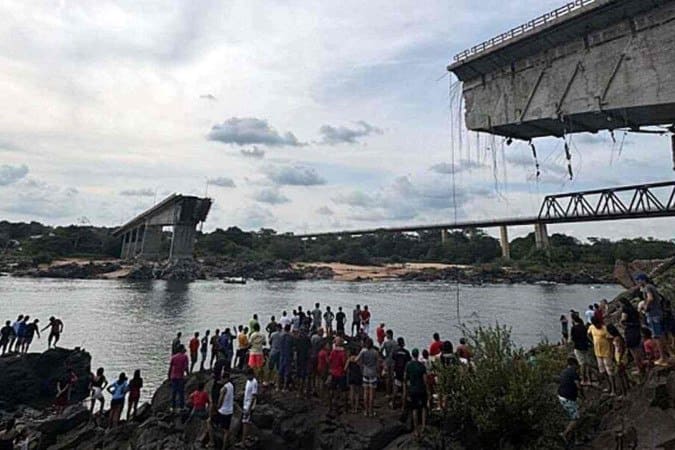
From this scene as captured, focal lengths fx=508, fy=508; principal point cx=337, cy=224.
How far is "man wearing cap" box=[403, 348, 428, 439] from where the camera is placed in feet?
36.5

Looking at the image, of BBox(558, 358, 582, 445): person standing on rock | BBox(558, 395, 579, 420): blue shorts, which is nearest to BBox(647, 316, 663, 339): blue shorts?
BBox(558, 358, 582, 445): person standing on rock

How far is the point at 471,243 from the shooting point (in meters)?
148

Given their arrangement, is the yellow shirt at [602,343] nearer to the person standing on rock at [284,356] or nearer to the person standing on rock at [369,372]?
the person standing on rock at [369,372]

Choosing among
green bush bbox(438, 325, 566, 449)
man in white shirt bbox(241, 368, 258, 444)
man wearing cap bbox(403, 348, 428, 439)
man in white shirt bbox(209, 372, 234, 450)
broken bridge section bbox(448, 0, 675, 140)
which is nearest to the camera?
green bush bbox(438, 325, 566, 449)

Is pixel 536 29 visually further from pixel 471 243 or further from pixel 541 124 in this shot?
pixel 471 243

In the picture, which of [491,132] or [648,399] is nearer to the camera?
[648,399]

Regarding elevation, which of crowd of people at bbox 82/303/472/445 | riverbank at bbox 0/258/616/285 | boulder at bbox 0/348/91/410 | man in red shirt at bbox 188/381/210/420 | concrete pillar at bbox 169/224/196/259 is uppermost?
concrete pillar at bbox 169/224/196/259

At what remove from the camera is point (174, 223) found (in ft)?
317

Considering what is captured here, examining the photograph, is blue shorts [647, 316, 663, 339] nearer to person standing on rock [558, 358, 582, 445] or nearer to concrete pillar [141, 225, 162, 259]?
person standing on rock [558, 358, 582, 445]

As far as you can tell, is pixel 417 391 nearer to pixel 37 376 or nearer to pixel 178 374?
pixel 178 374

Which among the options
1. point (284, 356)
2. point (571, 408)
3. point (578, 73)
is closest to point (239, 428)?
point (284, 356)

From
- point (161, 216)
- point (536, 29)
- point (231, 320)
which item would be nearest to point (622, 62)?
point (536, 29)

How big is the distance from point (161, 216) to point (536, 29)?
91.4m

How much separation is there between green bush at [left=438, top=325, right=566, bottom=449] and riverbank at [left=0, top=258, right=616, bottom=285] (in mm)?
82066
